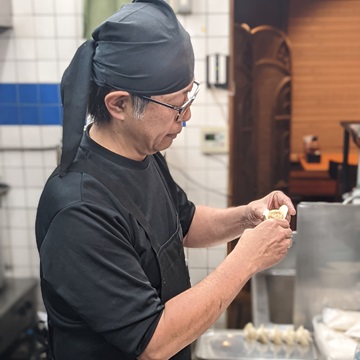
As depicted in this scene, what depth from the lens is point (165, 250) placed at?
1.09 m

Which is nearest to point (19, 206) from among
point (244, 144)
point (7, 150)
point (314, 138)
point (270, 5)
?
point (7, 150)

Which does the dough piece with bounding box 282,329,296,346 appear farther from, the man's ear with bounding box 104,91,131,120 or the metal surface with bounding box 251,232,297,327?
the man's ear with bounding box 104,91,131,120

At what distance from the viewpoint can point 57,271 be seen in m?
0.90

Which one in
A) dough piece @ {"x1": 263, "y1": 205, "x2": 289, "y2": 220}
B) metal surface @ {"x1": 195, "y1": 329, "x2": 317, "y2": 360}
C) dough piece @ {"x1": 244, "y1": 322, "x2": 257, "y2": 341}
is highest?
dough piece @ {"x1": 263, "y1": 205, "x2": 289, "y2": 220}

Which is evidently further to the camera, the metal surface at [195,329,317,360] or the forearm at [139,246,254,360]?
the metal surface at [195,329,317,360]

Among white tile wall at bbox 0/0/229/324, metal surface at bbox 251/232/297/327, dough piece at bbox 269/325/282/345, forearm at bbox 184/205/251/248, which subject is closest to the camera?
forearm at bbox 184/205/251/248

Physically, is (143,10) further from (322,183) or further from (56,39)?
(322,183)

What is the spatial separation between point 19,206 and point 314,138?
2735 mm

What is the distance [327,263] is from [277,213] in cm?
46

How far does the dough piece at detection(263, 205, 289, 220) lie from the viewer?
42.9 inches

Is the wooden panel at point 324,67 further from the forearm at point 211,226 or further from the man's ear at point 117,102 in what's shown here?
the man's ear at point 117,102

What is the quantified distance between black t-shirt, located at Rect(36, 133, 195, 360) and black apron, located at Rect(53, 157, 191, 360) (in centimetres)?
1

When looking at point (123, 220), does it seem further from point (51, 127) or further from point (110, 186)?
point (51, 127)

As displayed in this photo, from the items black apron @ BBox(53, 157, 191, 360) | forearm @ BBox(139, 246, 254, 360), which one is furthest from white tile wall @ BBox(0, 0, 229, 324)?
forearm @ BBox(139, 246, 254, 360)
